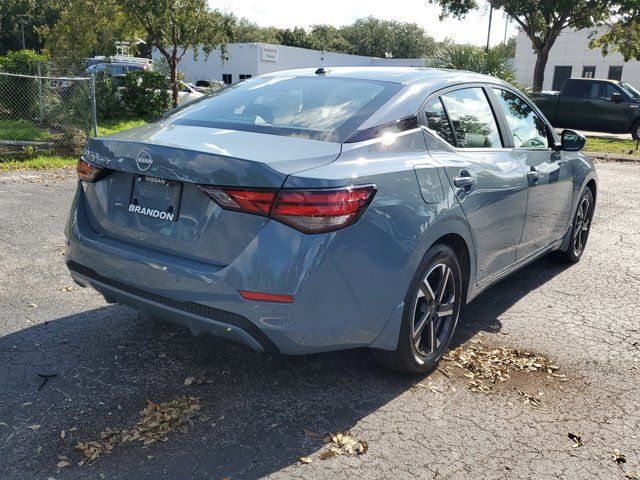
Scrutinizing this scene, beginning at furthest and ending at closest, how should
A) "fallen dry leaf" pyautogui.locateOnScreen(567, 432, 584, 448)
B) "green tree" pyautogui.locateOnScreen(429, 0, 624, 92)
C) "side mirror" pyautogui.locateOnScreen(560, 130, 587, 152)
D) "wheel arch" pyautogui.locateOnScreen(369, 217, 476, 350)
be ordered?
1. "green tree" pyautogui.locateOnScreen(429, 0, 624, 92)
2. "side mirror" pyautogui.locateOnScreen(560, 130, 587, 152)
3. "wheel arch" pyautogui.locateOnScreen(369, 217, 476, 350)
4. "fallen dry leaf" pyautogui.locateOnScreen(567, 432, 584, 448)

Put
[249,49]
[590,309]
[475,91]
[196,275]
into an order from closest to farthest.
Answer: [196,275] → [475,91] → [590,309] → [249,49]

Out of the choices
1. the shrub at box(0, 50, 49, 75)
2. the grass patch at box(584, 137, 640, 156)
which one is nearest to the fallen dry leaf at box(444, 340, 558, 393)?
the grass patch at box(584, 137, 640, 156)

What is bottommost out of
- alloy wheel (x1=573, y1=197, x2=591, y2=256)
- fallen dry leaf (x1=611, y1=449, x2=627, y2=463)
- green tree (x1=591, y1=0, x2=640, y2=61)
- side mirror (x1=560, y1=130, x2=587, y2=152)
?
fallen dry leaf (x1=611, y1=449, x2=627, y2=463)

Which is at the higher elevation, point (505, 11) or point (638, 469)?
point (505, 11)

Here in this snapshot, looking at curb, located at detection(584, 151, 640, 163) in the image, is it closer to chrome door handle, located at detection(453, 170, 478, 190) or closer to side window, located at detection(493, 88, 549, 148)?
side window, located at detection(493, 88, 549, 148)

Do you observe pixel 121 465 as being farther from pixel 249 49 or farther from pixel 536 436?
pixel 249 49

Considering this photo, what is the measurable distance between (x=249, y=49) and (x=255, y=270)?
4181 cm

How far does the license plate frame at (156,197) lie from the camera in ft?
10.1

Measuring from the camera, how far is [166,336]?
408cm

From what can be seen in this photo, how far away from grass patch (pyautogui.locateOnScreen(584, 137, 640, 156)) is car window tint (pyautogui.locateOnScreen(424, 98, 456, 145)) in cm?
1446

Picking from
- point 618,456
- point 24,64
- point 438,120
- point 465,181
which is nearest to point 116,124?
point 24,64

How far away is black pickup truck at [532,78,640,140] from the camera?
792 inches

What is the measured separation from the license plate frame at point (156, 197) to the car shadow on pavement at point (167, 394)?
0.98m

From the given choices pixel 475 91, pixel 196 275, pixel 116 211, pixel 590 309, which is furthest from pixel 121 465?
pixel 590 309
